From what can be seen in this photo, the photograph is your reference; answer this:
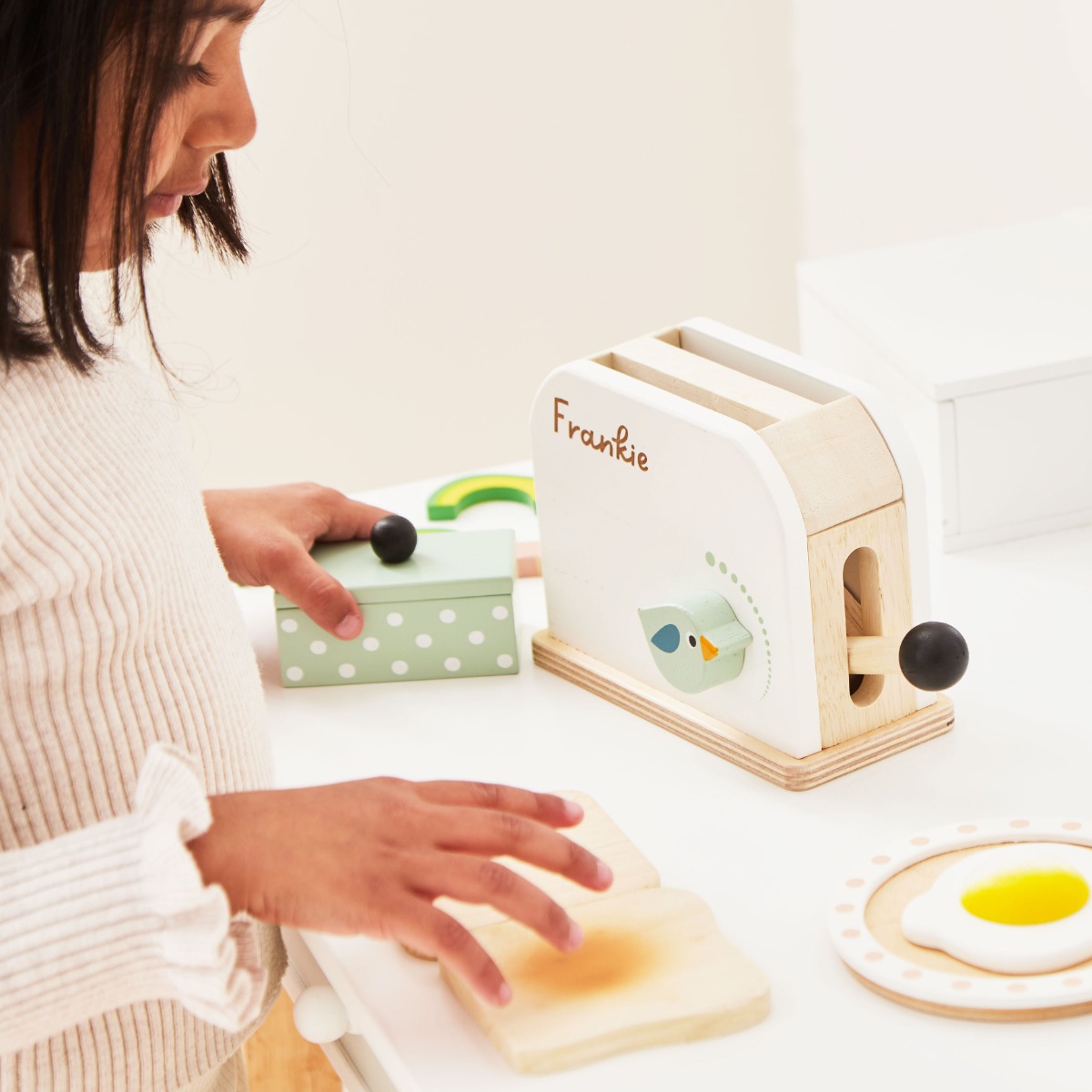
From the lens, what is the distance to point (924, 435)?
0.99 metres

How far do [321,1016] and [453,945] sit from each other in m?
0.13

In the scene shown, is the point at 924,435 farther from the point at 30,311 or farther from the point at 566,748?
the point at 30,311

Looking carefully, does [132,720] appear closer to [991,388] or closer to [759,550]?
[759,550]

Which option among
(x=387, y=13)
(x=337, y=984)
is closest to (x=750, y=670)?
(x=337, y=984)

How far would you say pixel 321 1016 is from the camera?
666 mm

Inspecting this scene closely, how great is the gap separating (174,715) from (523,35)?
1606 millimetres

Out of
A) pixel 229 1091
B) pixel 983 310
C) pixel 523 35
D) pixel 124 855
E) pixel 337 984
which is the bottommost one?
pixel 229 1091

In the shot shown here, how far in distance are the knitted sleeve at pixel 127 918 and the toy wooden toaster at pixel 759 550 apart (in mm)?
305

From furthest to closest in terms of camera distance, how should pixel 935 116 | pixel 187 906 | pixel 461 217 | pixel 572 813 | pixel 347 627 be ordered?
pixel 461 217
pixel 935 116
pixel 347 627
pixel 572 813
pixel 187 906

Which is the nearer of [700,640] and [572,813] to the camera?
[572,813]

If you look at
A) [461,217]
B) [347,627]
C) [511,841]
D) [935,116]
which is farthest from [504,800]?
[461,217]

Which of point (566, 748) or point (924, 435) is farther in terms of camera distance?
point (924, 435)

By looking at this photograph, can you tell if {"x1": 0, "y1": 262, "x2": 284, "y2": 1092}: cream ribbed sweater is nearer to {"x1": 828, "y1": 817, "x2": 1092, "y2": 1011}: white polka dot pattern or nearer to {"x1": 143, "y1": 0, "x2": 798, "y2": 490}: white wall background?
{"x1": 828, "y1": 817, "x2": 1092, "y2": 1011}: white polka dot pattern

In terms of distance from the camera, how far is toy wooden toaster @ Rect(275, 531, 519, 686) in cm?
87
